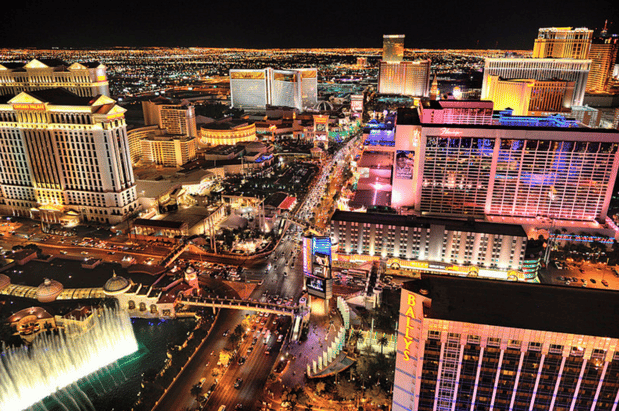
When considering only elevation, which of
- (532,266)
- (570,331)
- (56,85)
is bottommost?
(532,266)

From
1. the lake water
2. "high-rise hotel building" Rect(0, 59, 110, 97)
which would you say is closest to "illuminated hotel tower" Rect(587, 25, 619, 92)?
"high-rise hotel building" Rect(0, 59, 110, 97)

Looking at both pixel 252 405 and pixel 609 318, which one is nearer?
pixel 609 318

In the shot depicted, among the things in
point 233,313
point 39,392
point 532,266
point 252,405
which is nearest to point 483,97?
point 532,266

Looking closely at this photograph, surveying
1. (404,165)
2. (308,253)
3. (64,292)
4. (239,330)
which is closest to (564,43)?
(404,165)

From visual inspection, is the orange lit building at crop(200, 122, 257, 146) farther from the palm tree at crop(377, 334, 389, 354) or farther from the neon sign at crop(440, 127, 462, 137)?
the palm tree at crop(377, 334, 389, 354)

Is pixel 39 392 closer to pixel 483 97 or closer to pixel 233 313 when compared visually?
pixel 233 313

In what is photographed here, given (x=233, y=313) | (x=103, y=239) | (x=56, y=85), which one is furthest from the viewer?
(x=56, y=85)

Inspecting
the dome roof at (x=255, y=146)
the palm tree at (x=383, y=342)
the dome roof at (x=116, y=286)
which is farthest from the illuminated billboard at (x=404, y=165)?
the dome roof at (x=255, y=146)
